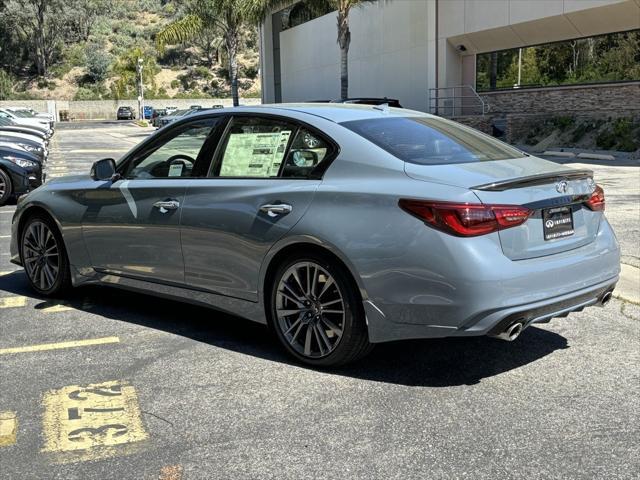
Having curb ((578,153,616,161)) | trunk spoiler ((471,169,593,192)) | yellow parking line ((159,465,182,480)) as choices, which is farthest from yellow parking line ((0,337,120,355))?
curb ((578,153,616,161))

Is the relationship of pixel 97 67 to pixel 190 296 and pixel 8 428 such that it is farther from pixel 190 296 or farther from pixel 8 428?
pixel 8 428

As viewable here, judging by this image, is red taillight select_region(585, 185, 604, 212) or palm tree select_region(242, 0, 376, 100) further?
palm tree select_region(242, 0, 376, 100)

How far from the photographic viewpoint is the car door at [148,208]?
5.04 m

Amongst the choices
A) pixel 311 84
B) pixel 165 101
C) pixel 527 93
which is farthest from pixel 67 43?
pixel 527 93

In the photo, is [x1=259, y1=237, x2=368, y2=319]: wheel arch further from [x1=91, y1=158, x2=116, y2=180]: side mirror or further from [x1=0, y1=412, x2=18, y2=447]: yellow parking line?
[x1=91, y1=158, x2=116, y2=180]: side mirror

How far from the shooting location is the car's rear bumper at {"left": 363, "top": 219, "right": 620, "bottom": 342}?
373 centimetres

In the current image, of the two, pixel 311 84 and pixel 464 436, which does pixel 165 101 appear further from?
pixel 464 436

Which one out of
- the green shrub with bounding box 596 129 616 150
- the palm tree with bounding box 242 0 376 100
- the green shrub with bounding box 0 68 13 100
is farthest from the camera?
the green shrub with bounding box 0 68 13 100

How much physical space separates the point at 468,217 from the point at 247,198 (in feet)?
4.99

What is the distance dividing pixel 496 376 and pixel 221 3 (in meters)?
33.3

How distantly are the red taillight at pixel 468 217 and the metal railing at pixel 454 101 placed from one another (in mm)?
25835

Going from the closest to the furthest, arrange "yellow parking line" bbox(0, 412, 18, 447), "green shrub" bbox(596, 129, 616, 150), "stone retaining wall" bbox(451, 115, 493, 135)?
"yellow parking line" bbox(0, 412, 18, 447), "green shrub" bbox(596, 129, 616, 150), "stone retaining wall" bbox(451, 115, 493, 135)

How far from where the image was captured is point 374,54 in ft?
110

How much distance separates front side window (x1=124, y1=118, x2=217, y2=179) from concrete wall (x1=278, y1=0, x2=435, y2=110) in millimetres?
25514
